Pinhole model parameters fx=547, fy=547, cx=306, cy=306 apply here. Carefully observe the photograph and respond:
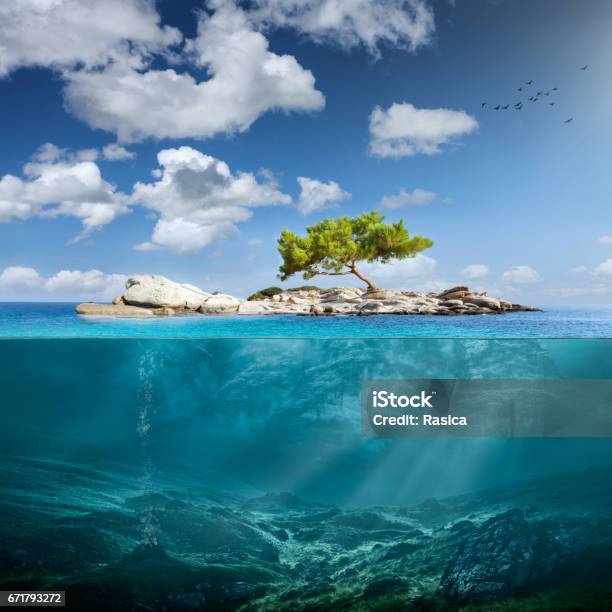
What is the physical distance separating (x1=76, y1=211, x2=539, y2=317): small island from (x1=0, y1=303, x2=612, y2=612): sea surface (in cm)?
575

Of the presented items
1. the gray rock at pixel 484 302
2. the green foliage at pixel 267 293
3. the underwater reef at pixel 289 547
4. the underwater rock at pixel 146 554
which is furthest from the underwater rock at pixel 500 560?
the green foliage at pixel 267 293

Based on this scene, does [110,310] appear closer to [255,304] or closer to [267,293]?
[255,304]

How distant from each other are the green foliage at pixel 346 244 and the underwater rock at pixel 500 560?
1946cm

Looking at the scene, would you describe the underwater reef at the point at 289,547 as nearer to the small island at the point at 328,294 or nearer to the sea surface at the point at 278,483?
the sea surface at the point at 278,483

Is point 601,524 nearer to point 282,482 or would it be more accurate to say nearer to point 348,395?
point 348,395

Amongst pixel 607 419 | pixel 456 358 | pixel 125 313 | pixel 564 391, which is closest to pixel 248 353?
pixel 456 358

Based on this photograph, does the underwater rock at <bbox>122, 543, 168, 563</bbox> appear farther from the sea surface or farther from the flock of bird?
the flock of bird

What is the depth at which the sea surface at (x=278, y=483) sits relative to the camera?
21.0 feet

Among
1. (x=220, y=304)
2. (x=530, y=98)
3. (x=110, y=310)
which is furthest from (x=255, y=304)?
(x=530, y=98)

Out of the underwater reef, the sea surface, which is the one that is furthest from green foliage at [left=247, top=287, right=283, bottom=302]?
the underwater reef

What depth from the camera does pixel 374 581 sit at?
6.41 m

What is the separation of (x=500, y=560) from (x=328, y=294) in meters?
16.7

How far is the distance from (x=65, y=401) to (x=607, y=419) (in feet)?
25.3

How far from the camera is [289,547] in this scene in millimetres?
6703
